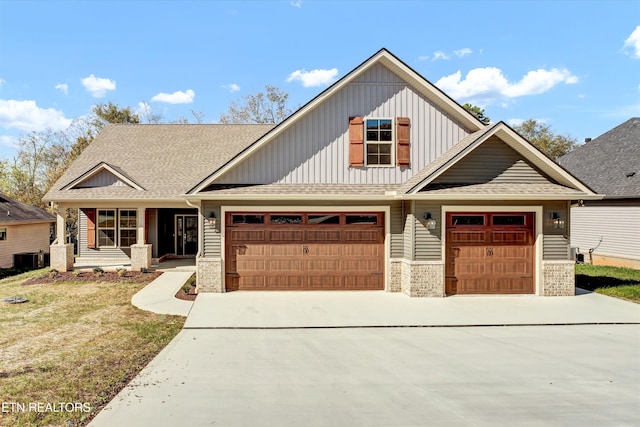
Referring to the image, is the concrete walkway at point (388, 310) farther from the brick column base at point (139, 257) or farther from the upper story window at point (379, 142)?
the brick column base at point (139, 257)

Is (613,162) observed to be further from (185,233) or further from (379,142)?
(185,233)

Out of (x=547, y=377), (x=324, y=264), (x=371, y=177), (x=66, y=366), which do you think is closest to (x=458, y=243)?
(x=371, y=177)

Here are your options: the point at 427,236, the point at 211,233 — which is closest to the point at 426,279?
the point at 427,236

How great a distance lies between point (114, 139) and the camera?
18.3m

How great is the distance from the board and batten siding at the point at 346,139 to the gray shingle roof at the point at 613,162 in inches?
404

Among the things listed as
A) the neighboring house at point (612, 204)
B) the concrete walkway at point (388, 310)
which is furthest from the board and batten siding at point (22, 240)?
the neighboring house at point (612, 204)

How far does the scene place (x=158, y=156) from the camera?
16984 millimetres

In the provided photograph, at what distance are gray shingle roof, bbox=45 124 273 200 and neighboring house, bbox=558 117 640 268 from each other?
15342mm

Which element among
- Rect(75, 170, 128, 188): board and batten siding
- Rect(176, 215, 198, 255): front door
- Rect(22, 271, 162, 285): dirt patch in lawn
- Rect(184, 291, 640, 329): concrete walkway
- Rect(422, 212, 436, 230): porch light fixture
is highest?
Rect(75, 170, 128, 188): board and batten siding

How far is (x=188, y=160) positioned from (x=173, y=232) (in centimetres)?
339

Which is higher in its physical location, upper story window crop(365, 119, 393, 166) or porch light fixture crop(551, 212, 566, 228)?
upper story window crop(365, 119, 393, 166)

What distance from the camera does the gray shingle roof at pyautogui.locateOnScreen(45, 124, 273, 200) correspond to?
1446cm

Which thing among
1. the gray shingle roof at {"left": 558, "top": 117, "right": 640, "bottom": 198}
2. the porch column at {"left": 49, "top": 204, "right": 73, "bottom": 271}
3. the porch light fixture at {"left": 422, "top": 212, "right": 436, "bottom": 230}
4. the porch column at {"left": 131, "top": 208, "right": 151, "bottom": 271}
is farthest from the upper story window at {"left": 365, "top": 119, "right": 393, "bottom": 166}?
the porch column at {"left": 49, "top": 204, "right": 73, "bottom": 271}

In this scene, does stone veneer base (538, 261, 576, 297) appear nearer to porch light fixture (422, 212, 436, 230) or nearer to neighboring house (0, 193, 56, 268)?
porch light fixture (422, 212, 436, 230)
